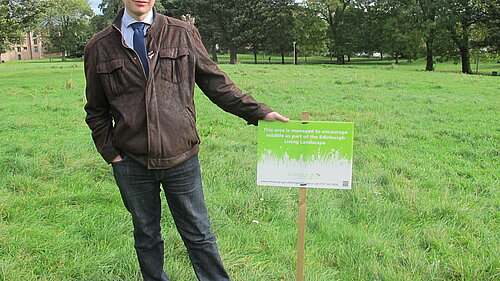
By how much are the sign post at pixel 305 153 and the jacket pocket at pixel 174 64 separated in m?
0.56

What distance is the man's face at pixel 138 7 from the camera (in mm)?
2041

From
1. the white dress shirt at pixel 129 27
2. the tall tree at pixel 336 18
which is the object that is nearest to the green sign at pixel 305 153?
the white dress shirt at pixel 129 27

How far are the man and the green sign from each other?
5.5 inches

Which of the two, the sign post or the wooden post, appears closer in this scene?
the sign post

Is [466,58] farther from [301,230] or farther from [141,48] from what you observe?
[141,48]

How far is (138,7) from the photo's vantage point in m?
2.05

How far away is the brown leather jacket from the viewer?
208 cm

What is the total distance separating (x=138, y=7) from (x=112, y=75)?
383 mm

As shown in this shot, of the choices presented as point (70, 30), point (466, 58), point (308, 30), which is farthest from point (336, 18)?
point (70, 30)

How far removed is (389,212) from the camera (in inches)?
153

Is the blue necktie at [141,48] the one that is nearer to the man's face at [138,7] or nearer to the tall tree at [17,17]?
the man's face at [138,7]

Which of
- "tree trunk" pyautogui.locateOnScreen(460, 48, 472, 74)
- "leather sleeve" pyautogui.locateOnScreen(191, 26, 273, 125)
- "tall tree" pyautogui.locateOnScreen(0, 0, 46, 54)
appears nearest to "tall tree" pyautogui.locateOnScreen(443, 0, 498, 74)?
"tree trunk" pyautogui.locateOnScreen(460, 48, 472, 74)

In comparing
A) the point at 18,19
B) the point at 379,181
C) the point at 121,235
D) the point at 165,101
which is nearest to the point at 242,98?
the point at 165,101

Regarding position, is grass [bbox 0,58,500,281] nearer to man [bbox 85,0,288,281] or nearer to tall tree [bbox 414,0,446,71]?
man [bbox 85,0,288,281]
